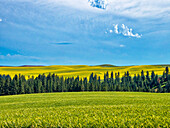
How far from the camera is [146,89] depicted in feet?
375

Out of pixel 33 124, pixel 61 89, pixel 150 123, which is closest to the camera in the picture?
pixel 150 123

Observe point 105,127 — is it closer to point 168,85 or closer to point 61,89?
point 61,89

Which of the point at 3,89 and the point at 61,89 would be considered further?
the point at 61,89

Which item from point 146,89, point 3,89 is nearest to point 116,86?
point 146,89

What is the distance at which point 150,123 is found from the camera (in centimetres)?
1356

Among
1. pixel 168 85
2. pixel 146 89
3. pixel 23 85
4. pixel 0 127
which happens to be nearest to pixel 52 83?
pixel 23 85

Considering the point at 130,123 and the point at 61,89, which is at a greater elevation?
the point at 130,123

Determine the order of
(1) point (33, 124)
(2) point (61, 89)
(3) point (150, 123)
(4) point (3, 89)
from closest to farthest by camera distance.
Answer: (3) point (150, 123) → (1) point (33, 124) → (4) point (3, 89) → (2) point (61, 89)

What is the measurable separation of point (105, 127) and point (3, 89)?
10147cm

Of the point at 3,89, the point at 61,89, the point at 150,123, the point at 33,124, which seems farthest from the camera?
the point at 61,89

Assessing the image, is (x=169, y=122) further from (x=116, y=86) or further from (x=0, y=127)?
(x=116, y=86)

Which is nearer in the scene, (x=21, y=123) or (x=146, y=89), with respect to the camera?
(x=21, y=123)

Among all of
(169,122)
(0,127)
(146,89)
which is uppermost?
(169,122)

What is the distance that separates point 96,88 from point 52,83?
32.9 metres
